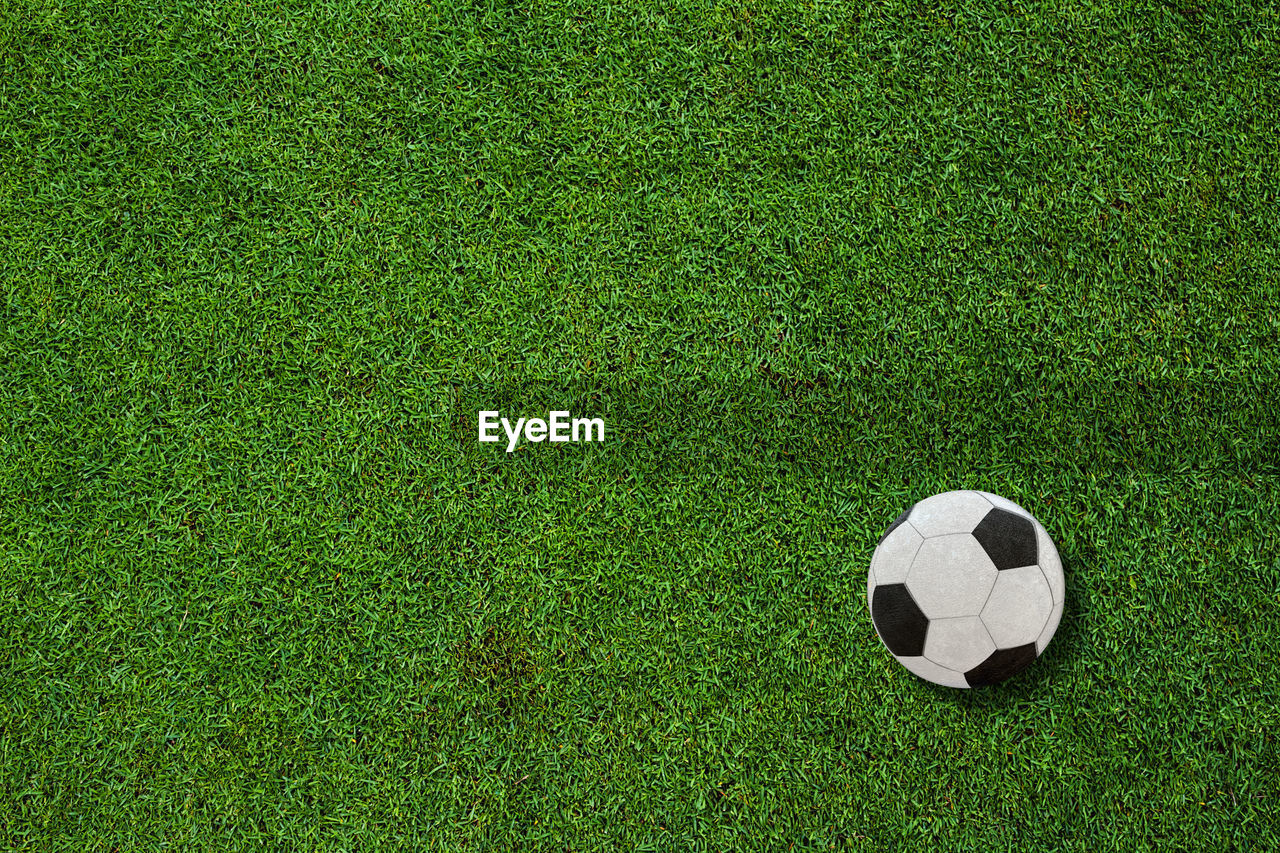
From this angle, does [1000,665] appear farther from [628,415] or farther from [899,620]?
[628,415]

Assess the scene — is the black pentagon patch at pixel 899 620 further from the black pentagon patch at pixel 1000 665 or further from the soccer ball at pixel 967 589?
the black pentagon patch at pixel 1000 665

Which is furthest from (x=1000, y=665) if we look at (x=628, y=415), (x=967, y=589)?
(x=628, y=415)

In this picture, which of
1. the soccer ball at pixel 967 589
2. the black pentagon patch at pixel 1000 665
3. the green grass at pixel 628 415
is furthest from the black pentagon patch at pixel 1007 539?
the green grass at pixel 628 415

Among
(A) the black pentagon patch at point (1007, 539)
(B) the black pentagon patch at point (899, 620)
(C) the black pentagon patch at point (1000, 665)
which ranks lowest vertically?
(C) the black pentagon patch at point (1000, 665)

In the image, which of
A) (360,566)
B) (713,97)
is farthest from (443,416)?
(713,97)

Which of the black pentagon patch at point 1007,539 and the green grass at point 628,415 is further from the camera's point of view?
the green grass at point 628,415
